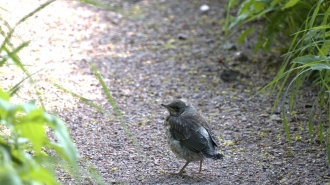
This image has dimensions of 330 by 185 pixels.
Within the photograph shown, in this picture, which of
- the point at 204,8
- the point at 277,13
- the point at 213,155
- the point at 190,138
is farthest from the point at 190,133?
the point at 204,8

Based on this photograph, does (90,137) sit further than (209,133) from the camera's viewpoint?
Yes

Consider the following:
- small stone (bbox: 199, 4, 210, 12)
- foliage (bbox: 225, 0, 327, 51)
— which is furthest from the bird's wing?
small stone (bbox: 199, 4, 210, 12)

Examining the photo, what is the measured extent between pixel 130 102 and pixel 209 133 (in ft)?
4.92

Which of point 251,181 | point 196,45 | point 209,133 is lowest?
point 251,181

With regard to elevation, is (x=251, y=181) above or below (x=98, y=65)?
below

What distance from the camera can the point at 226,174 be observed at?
14.8 ft

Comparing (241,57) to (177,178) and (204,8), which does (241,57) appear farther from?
(177,178)

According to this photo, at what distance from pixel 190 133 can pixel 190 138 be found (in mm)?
47

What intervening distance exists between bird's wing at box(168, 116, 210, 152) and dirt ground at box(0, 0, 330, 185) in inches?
9.6

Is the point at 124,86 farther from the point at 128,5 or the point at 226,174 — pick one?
the point at 128,5

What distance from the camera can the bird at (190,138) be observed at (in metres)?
4.43

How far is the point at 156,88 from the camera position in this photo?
6254 millimetres

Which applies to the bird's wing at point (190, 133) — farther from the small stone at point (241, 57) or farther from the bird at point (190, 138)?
the small stone at point (241, 57)

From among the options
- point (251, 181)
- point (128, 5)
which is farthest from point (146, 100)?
point (128, 5)
